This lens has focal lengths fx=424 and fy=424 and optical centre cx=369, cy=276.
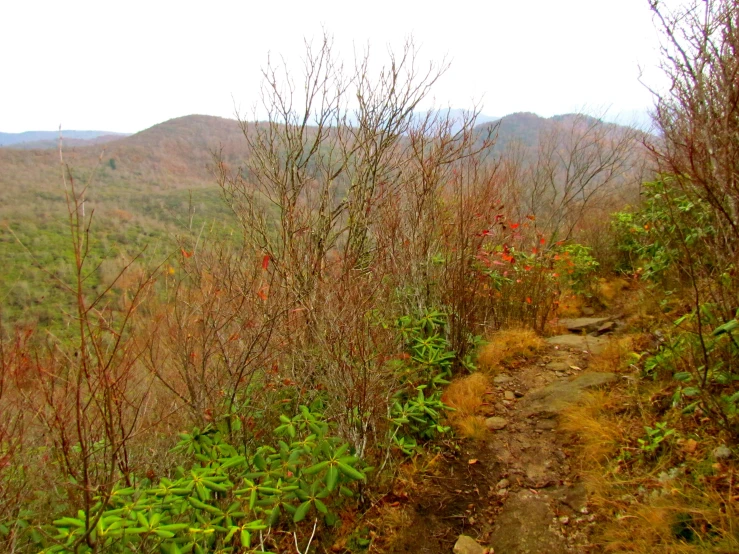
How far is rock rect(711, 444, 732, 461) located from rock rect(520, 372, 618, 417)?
1195 millimetres

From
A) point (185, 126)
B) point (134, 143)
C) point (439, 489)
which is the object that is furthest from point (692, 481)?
point (185, 126)

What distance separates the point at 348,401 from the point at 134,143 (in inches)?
2437

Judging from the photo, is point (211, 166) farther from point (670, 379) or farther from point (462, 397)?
point (670, 379)

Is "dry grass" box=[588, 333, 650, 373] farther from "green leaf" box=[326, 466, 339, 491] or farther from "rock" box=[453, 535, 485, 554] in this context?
"green leaf" box=[326, 466, 339, 491]

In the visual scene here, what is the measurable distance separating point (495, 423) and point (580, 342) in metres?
1.84

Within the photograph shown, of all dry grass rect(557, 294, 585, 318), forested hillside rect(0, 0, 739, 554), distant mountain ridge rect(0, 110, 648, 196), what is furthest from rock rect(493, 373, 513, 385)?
distant mountain ridge rect(0, 110, 648, 196)

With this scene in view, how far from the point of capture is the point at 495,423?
11.0 ft

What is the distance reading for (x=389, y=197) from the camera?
430 centimetres

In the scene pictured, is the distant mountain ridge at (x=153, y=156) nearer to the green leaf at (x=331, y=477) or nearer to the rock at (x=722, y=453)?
the rock at (x=722, y=453)

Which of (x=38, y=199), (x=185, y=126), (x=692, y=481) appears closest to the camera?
(x=692, y=481)

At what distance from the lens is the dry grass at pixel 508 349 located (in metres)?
4.18

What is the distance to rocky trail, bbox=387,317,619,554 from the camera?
2307mm

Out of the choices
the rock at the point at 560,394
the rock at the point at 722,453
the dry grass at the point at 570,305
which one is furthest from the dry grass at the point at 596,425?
the dry grass at the point at 570,305

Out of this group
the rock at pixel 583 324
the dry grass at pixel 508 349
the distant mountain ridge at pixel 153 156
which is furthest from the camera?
the distant mountain ridge at pixel 153 156
